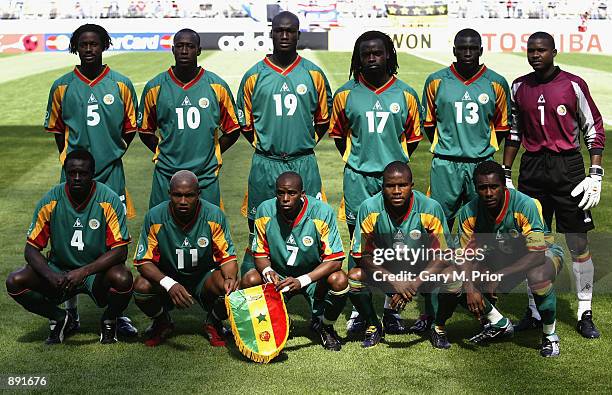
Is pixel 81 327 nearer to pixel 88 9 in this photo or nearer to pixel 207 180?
pixel 207 180

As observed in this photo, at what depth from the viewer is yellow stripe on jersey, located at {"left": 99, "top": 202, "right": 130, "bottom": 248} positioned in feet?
21.0

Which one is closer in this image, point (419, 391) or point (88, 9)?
point (419, 391)

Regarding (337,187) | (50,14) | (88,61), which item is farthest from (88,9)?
(88,61)

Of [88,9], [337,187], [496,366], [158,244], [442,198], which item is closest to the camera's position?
[496,366]

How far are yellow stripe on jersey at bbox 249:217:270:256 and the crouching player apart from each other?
4.11ft

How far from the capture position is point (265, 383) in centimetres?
563

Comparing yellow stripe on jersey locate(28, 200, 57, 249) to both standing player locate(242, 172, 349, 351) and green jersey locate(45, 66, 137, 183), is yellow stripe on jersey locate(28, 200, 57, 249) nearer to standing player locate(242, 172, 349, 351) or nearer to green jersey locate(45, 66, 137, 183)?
green jersey locate(45, 66, 137, 183)

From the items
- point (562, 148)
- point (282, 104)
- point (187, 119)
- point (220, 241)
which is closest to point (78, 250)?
point (220, 241)

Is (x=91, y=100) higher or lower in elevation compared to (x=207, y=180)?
higher

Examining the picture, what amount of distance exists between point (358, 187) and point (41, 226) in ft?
7.60

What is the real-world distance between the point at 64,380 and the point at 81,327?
113cm

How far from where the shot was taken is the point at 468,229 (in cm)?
641

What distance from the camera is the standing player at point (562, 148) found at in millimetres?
6594

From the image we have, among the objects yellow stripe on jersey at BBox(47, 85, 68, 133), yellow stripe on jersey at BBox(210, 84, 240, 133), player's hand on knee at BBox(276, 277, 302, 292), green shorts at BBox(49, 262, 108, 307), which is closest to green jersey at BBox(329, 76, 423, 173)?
yellow stripe on jersey at BBox(210, 84, 240, 133)
